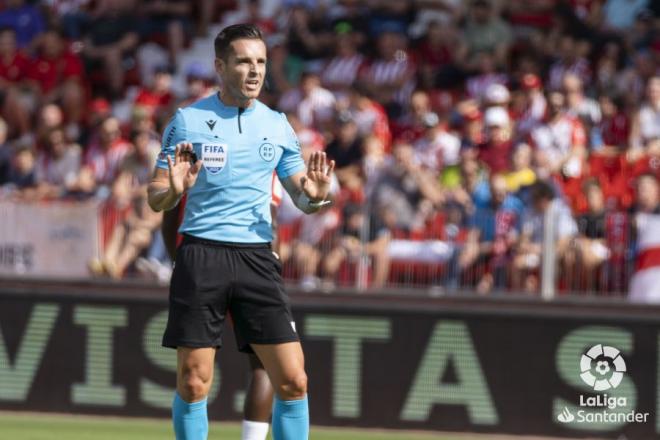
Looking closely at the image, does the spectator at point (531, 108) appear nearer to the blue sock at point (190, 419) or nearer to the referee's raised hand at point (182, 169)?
the blue sock at point (190, 419)

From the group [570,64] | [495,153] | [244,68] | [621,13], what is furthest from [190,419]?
[621,13]

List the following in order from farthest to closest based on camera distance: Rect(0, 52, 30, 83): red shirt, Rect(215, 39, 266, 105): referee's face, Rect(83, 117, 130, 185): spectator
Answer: Rect(0, 52, 30, 83): red shirt → Rect(83, 117, 130, 185): spectator → Rect(215, 39, 266, 105): referee's face

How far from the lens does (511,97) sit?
14945 mm

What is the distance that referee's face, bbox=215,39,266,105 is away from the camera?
718cm

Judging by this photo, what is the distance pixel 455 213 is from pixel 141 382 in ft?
9.63

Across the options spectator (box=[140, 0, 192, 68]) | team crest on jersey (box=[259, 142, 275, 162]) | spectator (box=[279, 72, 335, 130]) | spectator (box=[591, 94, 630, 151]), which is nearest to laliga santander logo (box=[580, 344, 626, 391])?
spectator (box=[591, 94, 630, 151])

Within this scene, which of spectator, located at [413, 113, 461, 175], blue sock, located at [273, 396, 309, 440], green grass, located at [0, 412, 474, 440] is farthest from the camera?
spectator, located at [413, 113, 461, 175]

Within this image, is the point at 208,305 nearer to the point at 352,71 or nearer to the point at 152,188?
the point at 152,188

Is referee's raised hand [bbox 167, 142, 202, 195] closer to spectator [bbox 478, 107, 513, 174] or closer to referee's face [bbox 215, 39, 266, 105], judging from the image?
referee's face [bbox 215, 39, 266, 105]

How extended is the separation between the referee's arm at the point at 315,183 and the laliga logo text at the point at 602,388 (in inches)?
171

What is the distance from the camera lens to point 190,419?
7359 mm

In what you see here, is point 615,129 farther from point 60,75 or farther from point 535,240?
point 60,75

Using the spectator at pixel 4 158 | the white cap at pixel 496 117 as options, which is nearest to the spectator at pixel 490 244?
the white cap at pixel 496 117

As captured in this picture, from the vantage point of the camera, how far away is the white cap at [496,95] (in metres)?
14.5
